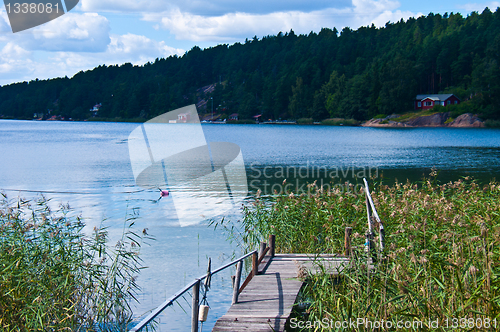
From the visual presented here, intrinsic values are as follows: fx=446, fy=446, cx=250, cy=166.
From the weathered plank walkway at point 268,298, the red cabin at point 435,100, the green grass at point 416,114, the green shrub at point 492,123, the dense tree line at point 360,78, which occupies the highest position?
the dense tree line at point 360,78

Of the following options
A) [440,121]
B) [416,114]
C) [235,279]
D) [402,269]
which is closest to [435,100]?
[416,114]

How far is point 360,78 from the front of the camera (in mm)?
132875

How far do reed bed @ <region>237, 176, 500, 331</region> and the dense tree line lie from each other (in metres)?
102

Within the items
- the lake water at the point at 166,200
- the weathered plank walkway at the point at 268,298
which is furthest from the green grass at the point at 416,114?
the weathered plank walkway at the point at 268,298

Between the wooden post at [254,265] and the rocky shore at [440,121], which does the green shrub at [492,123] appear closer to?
the rocky shore at [440,121]

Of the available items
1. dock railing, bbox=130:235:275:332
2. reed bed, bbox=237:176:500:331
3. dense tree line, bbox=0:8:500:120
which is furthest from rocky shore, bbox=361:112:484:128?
dock railing, bbox=130:235:275:332

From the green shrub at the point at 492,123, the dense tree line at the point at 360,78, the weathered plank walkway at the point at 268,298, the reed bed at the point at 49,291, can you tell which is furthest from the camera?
the dense tree line at the point at 360,78

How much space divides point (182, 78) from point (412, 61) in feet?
343

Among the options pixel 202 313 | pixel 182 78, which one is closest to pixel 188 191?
pixel 202 313

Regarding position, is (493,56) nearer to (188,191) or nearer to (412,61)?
(412,61)

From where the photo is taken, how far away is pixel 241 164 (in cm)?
3478

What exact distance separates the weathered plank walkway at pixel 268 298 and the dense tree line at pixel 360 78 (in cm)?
10538

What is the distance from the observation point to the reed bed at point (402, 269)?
4988 mm

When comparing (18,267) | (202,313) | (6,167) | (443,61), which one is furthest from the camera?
(443,61)
